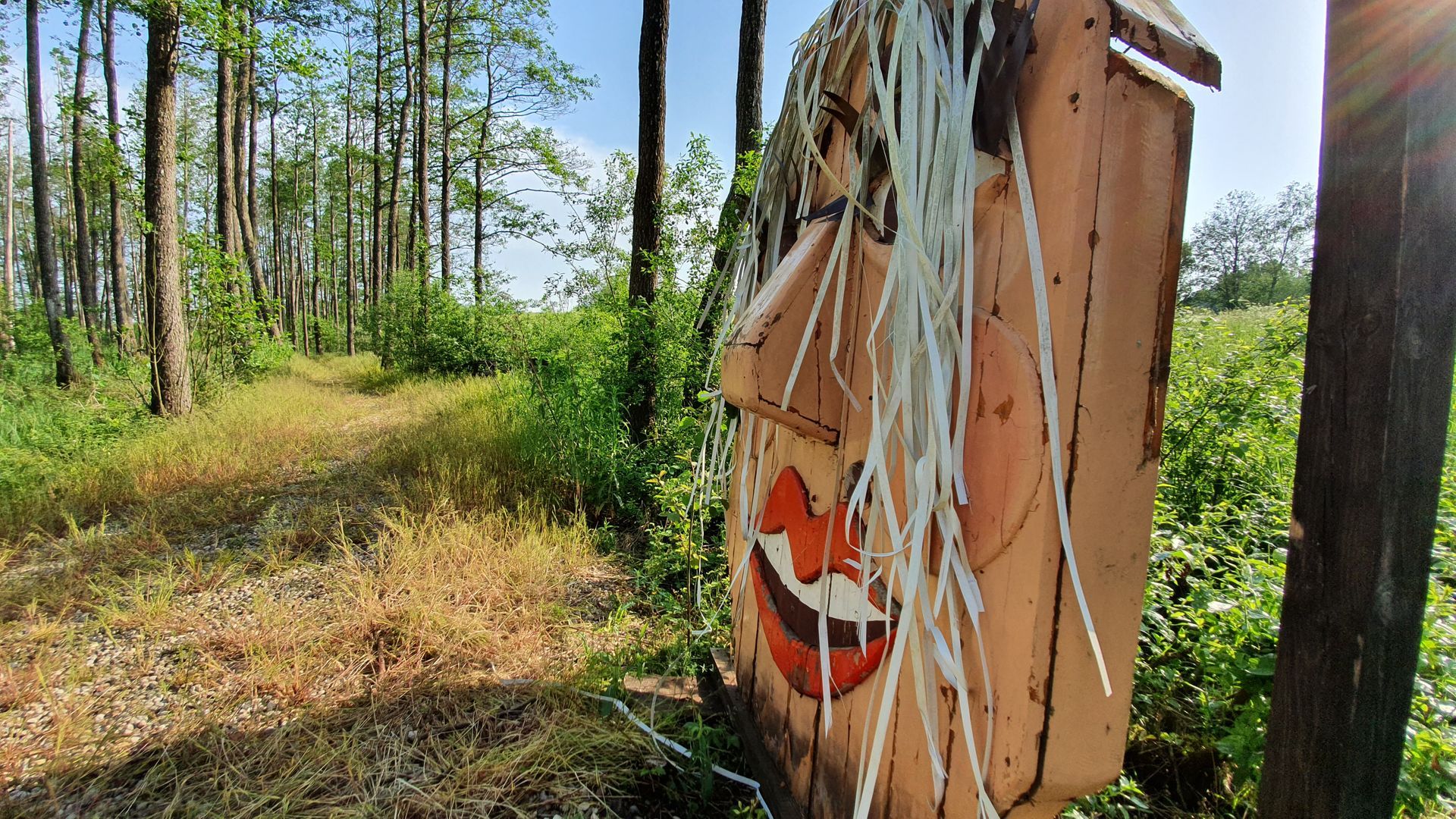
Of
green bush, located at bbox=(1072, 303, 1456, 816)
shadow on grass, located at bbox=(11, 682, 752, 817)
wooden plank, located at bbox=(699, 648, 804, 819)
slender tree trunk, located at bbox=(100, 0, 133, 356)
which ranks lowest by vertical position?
shadow on grass, located at bbox=(11, 682, 752, 817)

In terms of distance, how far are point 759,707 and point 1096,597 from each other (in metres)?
1.01

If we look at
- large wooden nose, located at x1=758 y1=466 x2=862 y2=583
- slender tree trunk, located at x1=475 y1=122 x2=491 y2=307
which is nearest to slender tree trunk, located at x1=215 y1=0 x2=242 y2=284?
slender tree trunk, located at x1=475 y1=122 x2=491 y2=307

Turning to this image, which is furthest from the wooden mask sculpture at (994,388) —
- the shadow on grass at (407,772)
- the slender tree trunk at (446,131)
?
the slender tree trunk at (446,131)

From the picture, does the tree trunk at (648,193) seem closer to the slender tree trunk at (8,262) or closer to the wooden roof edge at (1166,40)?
the wooden roof edge at (1166,40)

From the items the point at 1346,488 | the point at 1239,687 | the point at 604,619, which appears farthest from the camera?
the point at 604,619

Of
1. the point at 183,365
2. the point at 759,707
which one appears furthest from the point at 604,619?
the point at 183,365

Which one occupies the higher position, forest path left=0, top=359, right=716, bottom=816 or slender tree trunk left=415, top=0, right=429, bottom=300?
slender tree trunk left=415, top=0, right=429, bottom=300

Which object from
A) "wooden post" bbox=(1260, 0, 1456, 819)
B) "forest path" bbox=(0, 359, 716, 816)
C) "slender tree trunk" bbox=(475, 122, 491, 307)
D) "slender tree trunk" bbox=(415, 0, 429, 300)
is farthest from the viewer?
"slender tree trunk" bbox=(475, 122, 491, 307)

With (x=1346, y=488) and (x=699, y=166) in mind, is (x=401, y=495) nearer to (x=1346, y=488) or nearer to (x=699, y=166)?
(x=699, y=166)

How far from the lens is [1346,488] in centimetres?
78

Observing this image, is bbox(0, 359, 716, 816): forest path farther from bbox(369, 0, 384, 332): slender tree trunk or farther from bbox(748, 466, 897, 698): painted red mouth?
bbox(369, 0, 384, 332): slender tree trunk

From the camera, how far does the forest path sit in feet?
5.28

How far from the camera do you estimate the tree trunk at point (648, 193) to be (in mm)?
4453

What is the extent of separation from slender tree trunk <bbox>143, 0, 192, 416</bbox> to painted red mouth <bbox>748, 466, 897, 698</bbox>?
7.89 metres
